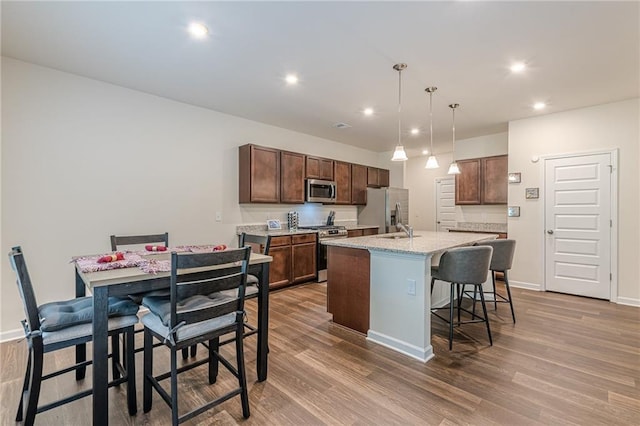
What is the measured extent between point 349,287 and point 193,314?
1775mm

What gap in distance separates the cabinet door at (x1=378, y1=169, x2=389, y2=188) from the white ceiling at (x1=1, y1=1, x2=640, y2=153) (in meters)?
2.93

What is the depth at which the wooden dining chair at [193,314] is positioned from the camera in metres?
1.58

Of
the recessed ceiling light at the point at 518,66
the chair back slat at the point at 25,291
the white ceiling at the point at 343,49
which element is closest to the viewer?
the chair back slat at the point at 25,291

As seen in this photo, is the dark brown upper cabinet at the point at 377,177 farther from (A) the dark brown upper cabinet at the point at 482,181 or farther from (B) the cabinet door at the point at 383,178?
(A) the dark brown upper cabinet at the point at 482,181

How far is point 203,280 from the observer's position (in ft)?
5.43

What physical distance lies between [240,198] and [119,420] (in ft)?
10.4


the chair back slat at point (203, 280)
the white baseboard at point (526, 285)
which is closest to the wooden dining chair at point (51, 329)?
the chair back slat at point (203, 280)

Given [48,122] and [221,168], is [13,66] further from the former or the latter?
[221,168]

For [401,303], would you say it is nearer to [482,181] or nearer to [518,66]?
[518,66]

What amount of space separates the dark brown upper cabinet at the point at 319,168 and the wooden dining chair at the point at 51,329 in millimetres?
3792

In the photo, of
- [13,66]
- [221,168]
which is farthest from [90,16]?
[221,168]

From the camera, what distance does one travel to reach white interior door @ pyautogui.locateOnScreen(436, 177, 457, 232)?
288 inches

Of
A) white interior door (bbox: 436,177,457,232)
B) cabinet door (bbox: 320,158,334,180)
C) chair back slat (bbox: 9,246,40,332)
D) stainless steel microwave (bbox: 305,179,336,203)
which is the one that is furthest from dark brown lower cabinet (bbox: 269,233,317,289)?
white interior door (bbox: 436,177,457,232)

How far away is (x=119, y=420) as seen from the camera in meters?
1.77
